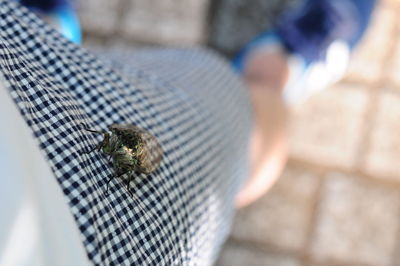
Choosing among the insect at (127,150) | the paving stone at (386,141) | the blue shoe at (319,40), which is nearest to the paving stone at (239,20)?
the blue shoe at (319,40)

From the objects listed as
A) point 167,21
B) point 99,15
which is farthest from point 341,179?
point 99,15

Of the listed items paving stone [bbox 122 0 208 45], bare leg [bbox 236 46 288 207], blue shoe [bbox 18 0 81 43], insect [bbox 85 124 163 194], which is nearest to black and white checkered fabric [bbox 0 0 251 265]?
insect [bbox 85 124 163 194]

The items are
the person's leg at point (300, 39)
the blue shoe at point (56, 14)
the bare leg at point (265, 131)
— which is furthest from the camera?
the person's leg at point (300, 39)

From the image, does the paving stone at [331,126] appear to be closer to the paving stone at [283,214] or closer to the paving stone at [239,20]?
the paving stone at [283,214]

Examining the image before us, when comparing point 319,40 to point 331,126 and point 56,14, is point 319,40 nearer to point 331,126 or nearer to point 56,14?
point 331,126

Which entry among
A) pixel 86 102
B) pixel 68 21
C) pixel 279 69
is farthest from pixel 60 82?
pixel 279 69

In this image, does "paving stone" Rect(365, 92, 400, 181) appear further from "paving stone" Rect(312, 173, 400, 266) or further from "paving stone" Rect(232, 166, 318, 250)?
"paving stone" Rect(232, 166, 318, 250)
